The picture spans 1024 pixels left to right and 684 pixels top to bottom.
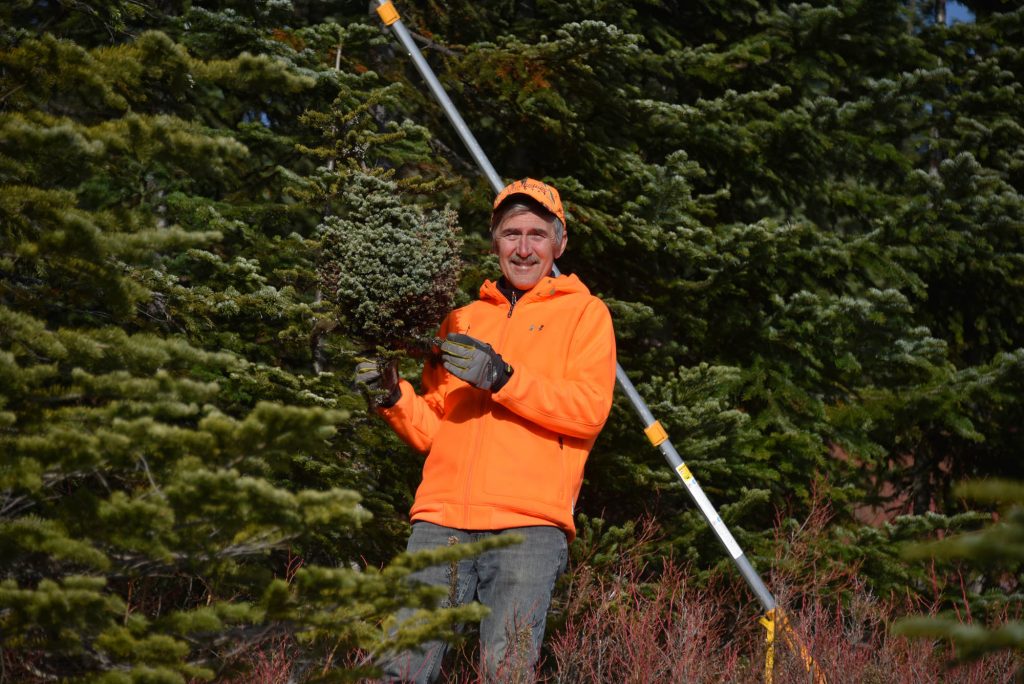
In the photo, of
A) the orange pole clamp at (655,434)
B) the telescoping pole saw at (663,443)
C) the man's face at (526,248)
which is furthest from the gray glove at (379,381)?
the orange pole clamp at (655,434)

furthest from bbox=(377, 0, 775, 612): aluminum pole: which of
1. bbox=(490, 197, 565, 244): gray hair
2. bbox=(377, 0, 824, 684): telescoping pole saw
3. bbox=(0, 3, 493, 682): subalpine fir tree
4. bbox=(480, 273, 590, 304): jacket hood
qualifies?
bbox=(0, 3, 493, 682): subalpine fir tree

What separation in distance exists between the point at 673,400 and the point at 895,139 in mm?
3308

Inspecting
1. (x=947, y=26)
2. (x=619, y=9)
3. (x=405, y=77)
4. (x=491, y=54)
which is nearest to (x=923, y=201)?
(x=947, y=26)

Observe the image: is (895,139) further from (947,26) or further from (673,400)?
(673,400)

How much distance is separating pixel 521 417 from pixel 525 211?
862 mm

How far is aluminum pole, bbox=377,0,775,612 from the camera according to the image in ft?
15.8

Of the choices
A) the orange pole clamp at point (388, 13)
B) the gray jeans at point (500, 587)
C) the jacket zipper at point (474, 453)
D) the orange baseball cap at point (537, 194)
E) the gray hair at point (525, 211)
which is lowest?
the gray jeans at point (500, 587)

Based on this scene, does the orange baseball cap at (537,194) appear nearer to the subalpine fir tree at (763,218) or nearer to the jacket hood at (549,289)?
the jacket hood at (549,289)

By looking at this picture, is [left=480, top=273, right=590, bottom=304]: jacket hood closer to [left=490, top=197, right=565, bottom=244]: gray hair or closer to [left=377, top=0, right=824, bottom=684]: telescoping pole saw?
[left=490, top=197, right=565, bottom=244]: gray hair

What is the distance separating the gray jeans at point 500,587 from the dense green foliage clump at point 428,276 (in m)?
0.31

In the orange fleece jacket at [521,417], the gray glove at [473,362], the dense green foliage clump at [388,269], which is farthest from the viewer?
the orange fleece jacket at [521,417]

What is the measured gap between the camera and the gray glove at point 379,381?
127 inches

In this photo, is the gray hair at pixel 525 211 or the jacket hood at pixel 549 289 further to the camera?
the gray hair at pixel 525 211

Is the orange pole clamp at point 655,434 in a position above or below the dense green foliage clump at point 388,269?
below
